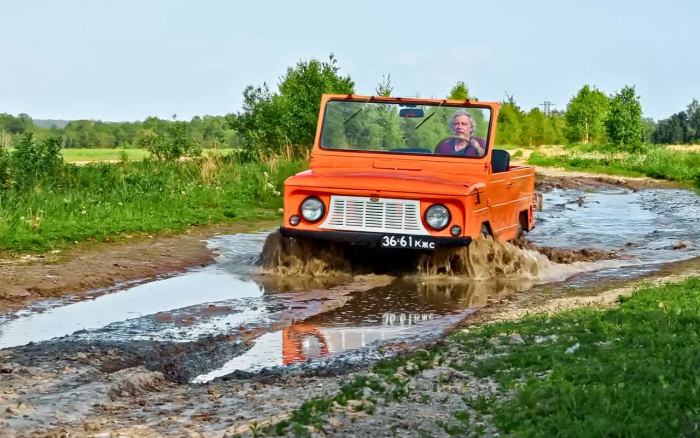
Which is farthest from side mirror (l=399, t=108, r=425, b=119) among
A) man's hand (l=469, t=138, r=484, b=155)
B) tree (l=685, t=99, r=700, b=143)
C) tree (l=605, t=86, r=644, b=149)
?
tree (l=685, t=99, r=700, b=143)

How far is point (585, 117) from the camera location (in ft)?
232

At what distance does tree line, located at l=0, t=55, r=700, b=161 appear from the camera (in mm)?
26312

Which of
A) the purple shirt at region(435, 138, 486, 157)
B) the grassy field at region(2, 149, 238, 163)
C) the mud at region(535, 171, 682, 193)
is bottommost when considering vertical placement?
the mud at region(535, 171, 682, 193)

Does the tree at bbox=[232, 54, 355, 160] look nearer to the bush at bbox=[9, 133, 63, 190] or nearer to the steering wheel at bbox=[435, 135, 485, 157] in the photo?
the bush at bbox=[9, 133, 63, 190]

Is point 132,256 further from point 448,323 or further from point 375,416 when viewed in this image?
point 375,416

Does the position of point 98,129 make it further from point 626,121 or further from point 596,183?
point 596,183

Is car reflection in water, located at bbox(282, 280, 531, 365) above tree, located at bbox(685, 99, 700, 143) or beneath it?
beneath

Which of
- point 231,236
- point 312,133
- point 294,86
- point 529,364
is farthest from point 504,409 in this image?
point 294,86

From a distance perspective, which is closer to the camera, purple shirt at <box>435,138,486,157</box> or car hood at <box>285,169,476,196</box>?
car hood at <box>285,169,476,196</box>

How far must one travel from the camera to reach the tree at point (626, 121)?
48531mm

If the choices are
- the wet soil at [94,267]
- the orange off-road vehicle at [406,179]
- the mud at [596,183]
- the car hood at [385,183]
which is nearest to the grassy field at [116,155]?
the mud at [596,183]

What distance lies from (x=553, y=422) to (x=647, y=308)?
3.48 metres

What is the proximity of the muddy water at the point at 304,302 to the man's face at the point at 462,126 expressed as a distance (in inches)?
50.9

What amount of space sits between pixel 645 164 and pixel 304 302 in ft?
105
